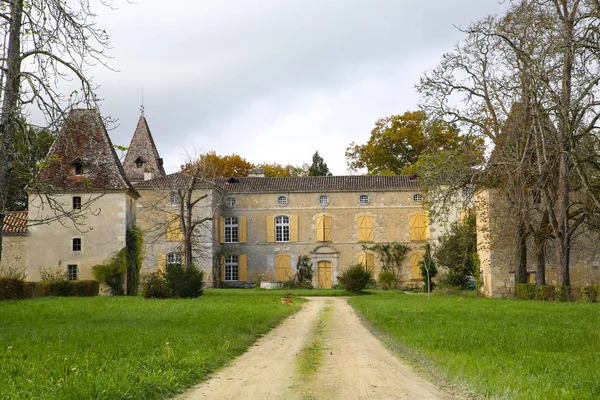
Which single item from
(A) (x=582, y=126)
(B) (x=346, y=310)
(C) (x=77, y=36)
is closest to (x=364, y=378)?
(C) (x=77, y=36)

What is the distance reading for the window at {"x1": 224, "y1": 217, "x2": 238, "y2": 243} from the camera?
4000 centimetres

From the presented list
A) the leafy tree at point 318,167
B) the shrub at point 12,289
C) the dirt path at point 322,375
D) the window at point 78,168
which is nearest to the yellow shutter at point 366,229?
the leafy tree at point 318,167

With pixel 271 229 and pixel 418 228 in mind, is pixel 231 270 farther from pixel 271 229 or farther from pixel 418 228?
pixel 418 228

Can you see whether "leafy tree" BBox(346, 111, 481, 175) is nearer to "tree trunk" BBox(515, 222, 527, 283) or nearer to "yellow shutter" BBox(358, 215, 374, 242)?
"yellow shutter" BBox(358, 215, 374, 242)

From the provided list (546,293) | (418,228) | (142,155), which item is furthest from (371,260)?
(546,293)

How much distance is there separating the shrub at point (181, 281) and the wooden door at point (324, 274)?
15.1 meters

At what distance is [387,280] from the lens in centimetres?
3772

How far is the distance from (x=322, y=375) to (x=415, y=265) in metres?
31.5

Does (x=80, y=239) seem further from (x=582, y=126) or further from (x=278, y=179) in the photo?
(x=582, y=126)

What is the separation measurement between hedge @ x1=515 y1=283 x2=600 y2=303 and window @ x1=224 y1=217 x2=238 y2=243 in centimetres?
1976

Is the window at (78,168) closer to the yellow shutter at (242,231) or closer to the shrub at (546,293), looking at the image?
the yellow shutter at (242,231)

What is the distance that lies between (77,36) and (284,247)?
92.8 ft

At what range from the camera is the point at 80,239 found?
2914 cm

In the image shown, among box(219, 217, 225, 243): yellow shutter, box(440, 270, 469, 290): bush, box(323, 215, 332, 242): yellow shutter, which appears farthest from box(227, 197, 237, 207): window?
box(440, 270, 469, 290): bush
